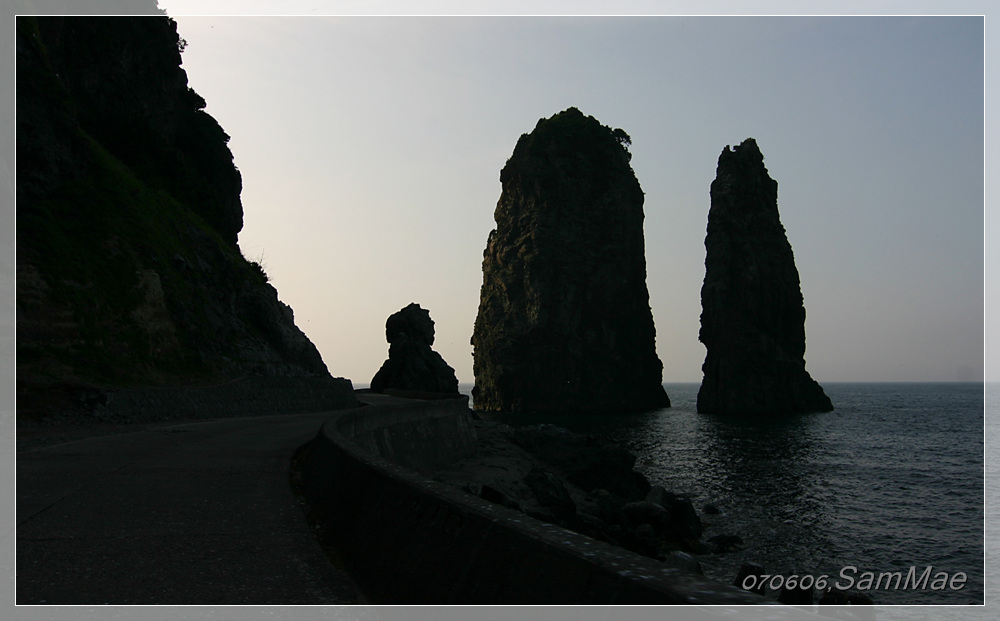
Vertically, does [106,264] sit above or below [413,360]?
above

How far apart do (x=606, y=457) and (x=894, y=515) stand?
12.9 metres

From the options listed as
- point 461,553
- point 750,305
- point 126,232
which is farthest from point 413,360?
point 461,553

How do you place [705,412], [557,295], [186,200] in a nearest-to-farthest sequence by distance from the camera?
[186,200] < [705,412] < [557,295]

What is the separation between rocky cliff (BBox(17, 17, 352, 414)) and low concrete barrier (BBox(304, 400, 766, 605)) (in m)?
17.3

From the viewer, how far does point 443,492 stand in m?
6.00

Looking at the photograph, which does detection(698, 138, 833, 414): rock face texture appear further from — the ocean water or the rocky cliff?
Result: the rocky cliff

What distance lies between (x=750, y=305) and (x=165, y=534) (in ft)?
351

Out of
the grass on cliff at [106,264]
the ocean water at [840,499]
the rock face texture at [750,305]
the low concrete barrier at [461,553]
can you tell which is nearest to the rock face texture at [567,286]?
the rock face texture at [750,305]

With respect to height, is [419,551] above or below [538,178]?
below

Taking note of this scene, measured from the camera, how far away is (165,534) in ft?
25.0

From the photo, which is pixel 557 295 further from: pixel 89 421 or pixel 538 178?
pixel 89 421

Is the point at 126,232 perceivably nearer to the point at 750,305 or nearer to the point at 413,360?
the point at 413,360

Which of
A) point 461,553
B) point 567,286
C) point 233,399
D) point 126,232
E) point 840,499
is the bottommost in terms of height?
point 840,499

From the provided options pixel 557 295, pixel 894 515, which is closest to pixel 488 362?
pixel 557 295
